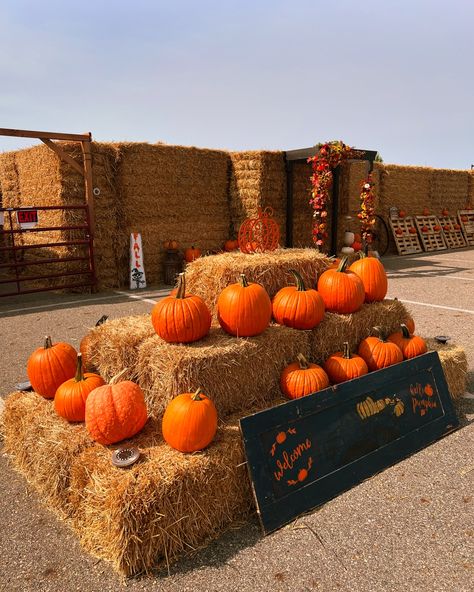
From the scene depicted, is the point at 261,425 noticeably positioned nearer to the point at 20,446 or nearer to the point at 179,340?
the point at 179,340

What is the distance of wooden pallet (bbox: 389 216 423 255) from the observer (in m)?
17.1

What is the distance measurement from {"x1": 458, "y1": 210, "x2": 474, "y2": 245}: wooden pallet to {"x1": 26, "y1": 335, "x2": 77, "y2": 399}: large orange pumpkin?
20239 mm

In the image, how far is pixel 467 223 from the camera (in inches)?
813

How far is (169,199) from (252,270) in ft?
26.9

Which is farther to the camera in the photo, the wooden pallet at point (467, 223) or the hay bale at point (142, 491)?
the wooden pallet at point (467, 223)

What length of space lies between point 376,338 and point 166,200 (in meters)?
8.52

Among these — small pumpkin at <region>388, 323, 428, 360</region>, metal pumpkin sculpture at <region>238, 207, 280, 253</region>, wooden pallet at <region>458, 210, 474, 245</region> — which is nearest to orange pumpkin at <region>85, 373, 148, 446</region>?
metal pumpkin sculpture at <region>238, 207, 280, 253</region>

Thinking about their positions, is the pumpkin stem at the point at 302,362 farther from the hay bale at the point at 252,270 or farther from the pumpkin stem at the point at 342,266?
the pumpkin stem at the point at 342,266

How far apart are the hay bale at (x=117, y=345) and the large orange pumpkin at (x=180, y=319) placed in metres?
0.24

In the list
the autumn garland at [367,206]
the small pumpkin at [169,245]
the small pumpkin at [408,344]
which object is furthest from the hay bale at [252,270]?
the autumn garland at [367,206]

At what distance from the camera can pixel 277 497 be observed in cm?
270

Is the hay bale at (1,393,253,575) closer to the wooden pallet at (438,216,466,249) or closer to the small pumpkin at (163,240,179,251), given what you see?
the small pumpkin at (163,240,179,251)

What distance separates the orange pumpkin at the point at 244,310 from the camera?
3422 mm

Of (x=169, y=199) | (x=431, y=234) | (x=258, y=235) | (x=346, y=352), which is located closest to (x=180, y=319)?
(x=346, y=352)
